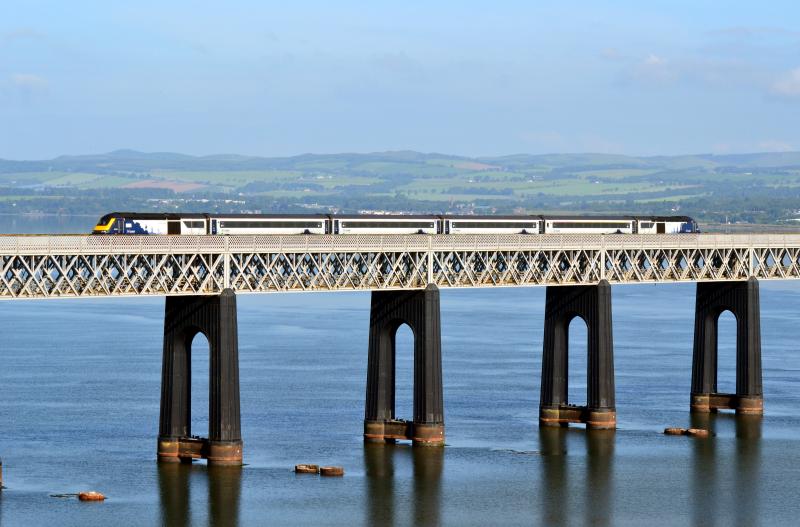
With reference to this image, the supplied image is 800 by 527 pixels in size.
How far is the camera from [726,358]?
14450cm

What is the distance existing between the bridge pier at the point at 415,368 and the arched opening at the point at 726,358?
33554 mm

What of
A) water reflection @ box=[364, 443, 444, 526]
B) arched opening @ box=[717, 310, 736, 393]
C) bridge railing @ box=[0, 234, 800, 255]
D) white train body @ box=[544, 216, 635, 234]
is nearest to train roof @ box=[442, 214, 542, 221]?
white train body @ box=[544, 216, 635, 234]

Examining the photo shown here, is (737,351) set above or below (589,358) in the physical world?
above

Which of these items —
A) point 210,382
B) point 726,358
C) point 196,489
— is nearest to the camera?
point 196,489

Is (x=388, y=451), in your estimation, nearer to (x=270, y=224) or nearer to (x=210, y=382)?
(x=210, y=382)

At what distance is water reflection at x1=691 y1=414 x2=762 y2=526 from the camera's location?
260 feet

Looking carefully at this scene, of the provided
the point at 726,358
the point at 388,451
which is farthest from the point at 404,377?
the point at 388,451

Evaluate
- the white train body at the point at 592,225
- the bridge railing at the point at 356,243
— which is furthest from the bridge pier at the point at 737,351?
the white train body at the point at 592,225

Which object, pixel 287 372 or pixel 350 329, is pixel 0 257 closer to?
pixel 287 372

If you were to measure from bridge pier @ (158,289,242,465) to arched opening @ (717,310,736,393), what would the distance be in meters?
45.6

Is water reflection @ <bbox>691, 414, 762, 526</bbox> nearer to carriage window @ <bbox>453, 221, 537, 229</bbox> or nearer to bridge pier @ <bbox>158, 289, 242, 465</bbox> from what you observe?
carriage window @ <bbox>453, 221, 537, 229</bbox>

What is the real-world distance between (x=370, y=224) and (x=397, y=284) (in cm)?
592

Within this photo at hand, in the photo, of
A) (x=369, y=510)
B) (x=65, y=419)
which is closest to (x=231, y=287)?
(x=369, y=510)

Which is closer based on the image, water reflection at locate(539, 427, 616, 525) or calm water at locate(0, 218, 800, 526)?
calm water at locate(0, 218, 800, 526)
